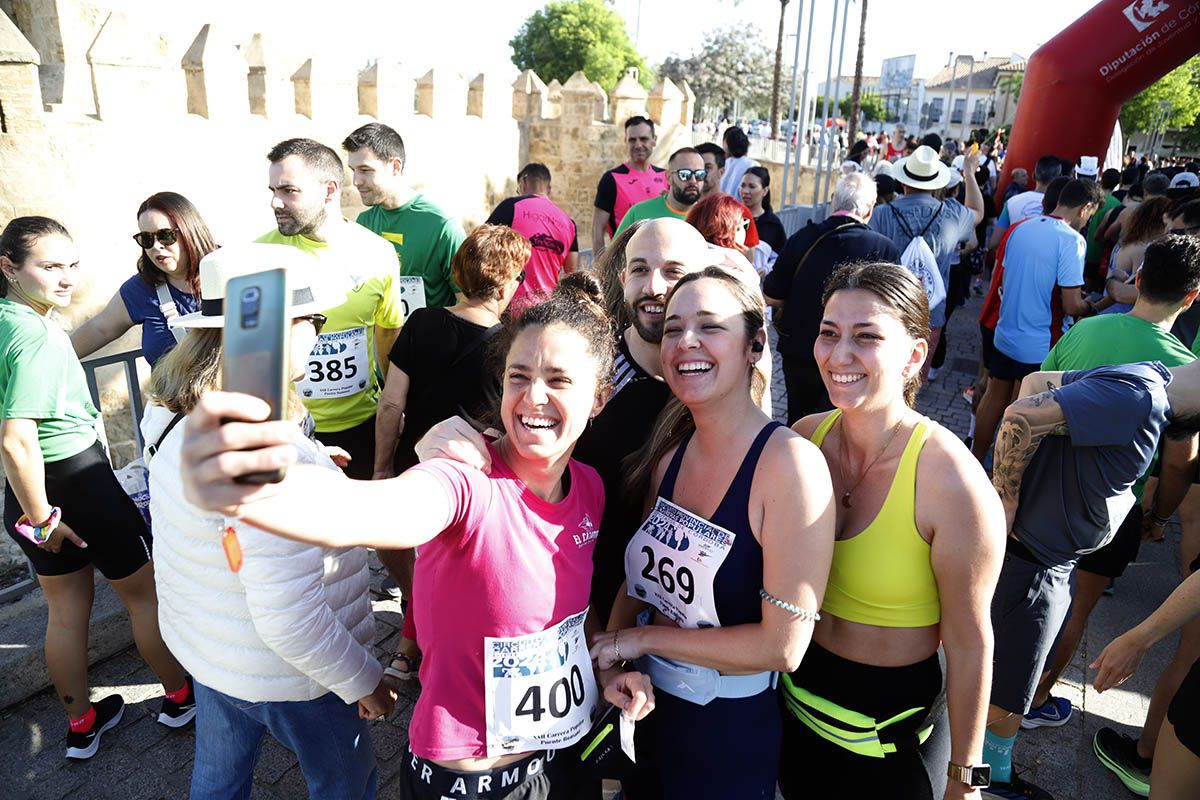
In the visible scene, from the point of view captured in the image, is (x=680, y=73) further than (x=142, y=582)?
Yes

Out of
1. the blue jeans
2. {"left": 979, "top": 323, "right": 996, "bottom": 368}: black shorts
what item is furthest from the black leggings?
{"left": 979, "top": 323, "right": 996, "bottom": 368}: black shorts

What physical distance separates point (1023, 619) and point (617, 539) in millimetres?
1521


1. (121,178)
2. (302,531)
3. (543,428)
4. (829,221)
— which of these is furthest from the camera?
(121,178)

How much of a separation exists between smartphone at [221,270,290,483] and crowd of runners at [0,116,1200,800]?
38 mm

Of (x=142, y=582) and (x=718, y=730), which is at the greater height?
(x=718, y=730)

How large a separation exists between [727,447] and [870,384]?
40 cm

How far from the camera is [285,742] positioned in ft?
6.73

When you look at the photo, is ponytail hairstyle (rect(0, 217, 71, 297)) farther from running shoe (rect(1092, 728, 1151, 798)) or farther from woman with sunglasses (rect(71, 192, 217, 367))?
running shoe (rect(1092, 728, 1151, 798))

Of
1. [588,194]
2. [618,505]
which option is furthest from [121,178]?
[588,194]

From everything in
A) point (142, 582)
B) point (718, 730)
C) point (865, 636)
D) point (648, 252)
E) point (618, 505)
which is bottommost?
point (142, 582)

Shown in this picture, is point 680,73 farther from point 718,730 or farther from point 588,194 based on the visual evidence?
point 718,730

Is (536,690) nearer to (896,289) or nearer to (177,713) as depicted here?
(896,289)

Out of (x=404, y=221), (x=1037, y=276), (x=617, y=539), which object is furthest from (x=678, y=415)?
(x=1037, y=276)

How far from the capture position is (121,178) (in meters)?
6.86
